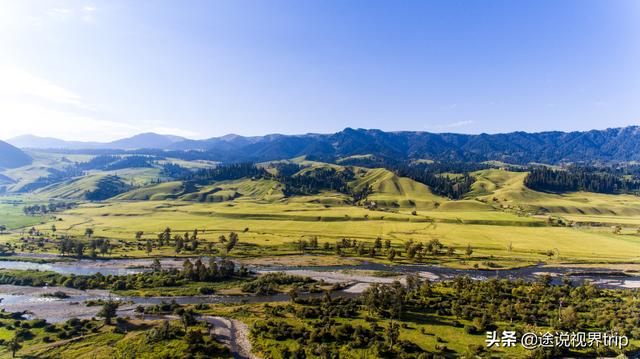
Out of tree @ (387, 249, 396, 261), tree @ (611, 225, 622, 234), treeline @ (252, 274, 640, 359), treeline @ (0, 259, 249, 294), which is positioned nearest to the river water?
treeline @ (0, 259, 249, 294)

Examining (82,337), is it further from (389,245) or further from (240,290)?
(389,245)

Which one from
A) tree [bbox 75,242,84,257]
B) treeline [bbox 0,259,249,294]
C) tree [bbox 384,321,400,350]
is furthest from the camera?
tree [bbox 75,242,84,257]

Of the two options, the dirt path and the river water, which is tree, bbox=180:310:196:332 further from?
the river water

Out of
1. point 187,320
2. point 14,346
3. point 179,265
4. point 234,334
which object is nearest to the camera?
point 14,346

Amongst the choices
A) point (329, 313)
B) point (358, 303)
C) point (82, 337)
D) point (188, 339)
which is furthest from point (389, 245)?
point (82, 337)

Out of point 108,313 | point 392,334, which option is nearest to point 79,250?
point 108,313

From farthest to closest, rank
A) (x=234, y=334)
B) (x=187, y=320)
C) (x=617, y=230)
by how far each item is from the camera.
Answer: (x=617, y=230) < (x=187, y=320) < (x=234, y=334)

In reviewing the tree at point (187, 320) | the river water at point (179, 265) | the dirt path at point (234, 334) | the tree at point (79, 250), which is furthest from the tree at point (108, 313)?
the tree at point (79, 250)

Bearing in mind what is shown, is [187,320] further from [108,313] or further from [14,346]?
[14,346]
